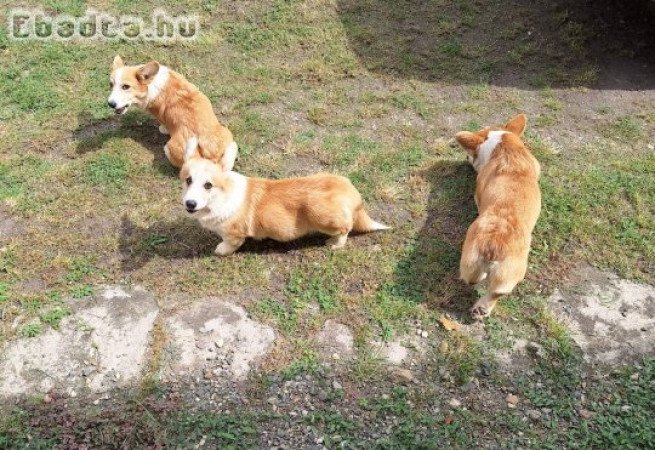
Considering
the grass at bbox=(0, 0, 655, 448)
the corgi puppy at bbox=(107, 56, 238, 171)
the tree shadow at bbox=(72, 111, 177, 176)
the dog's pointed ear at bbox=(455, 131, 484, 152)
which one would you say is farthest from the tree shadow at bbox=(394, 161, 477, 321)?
the tree shadow at bbox=(72, 111, 177, 176)

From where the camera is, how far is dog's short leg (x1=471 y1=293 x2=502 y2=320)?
3.97 meters

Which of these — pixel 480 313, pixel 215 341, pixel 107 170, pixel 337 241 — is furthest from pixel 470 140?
pixel 107 170

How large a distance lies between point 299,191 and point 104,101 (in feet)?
10.9

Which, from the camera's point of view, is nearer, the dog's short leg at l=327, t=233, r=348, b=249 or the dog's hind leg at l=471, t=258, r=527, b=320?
the dog's hind leg at l=471, t=258, r=527, b=320

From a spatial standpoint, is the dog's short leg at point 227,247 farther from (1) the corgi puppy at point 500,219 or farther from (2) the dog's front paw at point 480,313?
(2) the dog's front paw at point 480,313

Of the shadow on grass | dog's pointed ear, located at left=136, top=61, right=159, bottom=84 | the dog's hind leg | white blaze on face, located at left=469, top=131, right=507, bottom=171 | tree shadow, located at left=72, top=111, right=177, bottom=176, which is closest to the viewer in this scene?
the dog's hind leg

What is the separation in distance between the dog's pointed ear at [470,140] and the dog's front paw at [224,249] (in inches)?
96.1

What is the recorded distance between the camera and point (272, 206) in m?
4.18

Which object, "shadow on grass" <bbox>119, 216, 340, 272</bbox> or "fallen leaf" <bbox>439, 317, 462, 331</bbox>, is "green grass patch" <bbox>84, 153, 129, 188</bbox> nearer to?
"shadow on grass" <bbox>119, 216, 340, 272</bbox>

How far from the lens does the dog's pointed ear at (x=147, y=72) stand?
Answer: 17.4ft

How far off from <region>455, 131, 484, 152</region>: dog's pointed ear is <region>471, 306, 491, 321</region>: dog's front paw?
1.76 metres

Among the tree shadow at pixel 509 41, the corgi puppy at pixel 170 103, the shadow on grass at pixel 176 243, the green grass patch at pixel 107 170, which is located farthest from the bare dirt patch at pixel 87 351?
the tree shadow at pixel 509 41

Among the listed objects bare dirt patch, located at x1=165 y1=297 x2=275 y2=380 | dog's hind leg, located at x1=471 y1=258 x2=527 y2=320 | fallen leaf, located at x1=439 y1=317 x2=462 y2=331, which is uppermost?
dog's hind leg, located at x1=471 y1=258 x2=527 y2=320

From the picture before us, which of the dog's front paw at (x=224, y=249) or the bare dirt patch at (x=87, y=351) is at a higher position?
the dog's front paw at (x=224, y=249)
